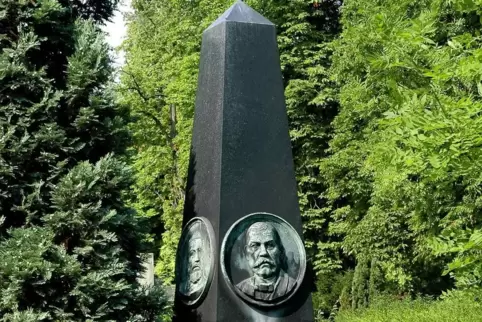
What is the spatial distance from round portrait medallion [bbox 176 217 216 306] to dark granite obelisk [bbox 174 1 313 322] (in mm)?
25

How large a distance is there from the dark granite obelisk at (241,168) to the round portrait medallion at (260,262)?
1 centimetres

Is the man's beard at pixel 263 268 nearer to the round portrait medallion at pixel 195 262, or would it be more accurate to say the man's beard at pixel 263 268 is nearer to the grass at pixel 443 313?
the round portrait medallion at pixel 195 262

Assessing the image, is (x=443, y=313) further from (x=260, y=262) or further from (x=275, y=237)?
(x=260, y=262)

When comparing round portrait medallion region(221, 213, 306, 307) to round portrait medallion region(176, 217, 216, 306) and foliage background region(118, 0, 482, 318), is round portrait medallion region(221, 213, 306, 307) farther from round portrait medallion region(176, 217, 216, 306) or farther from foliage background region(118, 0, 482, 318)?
foliage background region(118, 0, 482, 318)

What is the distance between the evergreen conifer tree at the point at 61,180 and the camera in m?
5.22

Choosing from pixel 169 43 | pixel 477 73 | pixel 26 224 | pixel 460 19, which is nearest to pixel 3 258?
pixel 26 224

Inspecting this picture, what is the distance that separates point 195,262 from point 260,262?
632mm

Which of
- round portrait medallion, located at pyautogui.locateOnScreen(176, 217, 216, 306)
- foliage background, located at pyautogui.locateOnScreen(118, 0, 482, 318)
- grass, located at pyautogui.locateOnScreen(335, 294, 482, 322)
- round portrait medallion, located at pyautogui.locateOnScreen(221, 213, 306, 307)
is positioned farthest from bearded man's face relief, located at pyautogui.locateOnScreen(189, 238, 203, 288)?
foliage background, located at pyautogui.locateOnScreen(118, 0, 482, 318)

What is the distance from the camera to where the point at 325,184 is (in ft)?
71.1

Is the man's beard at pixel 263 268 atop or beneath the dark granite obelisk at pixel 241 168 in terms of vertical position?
beneath

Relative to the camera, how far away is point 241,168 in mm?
5992

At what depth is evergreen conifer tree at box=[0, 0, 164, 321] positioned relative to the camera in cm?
522

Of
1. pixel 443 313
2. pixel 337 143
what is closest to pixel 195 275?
pixel 443 313

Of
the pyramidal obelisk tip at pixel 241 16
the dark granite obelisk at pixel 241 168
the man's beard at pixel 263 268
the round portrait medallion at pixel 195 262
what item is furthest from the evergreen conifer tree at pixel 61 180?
the pyramidal obelisk tip at pixel 241 16
